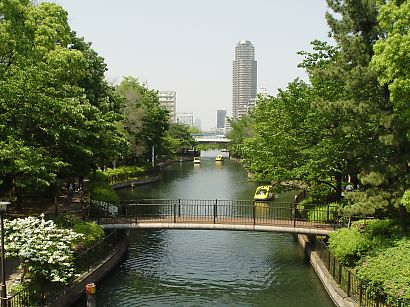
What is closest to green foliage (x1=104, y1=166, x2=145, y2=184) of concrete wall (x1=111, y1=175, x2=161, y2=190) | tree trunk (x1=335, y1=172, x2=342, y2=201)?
concrete wall (x1=111, y1=175, x2=161, y2=190)

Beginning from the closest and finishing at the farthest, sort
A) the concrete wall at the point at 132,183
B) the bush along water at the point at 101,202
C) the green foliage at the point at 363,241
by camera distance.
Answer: the green foliage at the point at 363,241, the bush along water at the point at 101,202, the concrete wall at the point at 132,183

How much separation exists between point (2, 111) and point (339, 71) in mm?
16253

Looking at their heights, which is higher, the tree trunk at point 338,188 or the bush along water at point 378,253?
the tree trunk at point 338,188

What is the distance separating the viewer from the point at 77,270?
64.0 ft

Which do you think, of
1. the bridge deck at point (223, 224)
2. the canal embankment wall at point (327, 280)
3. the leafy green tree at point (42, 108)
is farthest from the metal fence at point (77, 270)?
the canal embankment wall at point (327, 280)

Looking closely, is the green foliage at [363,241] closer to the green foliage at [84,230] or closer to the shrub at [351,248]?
the shrub at [351,248]

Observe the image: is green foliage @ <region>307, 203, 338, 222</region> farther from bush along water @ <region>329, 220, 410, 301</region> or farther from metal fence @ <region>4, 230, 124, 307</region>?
metal fence @ <region>4, 230, 124, 307</region>

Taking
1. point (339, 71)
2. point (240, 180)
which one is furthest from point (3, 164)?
point (240, 180)

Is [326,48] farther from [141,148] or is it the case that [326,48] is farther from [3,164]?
[141,148]

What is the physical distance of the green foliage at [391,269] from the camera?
619 inches

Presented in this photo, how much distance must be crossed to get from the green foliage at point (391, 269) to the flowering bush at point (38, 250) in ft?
36.4

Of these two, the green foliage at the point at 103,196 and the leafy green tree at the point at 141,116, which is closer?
the green foliage at the point at 103,196

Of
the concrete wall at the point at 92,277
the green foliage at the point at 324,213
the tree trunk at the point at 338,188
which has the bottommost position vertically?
the concrete wall at the point at 92,277

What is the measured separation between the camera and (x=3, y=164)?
2061 centimetres
